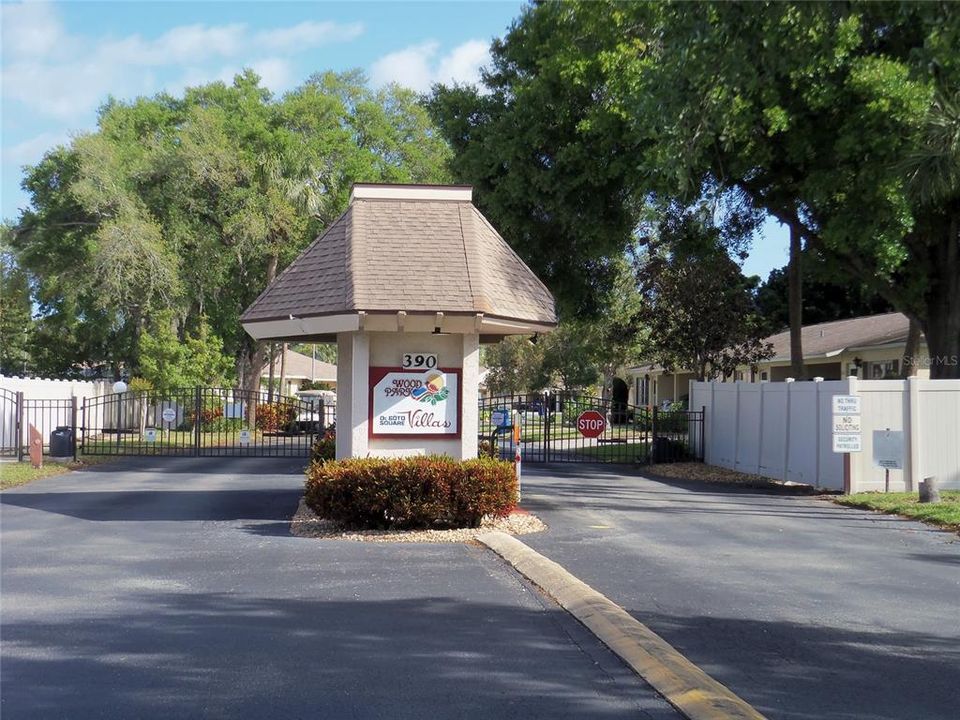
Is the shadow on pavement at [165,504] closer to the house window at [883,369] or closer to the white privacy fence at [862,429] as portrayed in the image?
the white privacy fence at [862,429]

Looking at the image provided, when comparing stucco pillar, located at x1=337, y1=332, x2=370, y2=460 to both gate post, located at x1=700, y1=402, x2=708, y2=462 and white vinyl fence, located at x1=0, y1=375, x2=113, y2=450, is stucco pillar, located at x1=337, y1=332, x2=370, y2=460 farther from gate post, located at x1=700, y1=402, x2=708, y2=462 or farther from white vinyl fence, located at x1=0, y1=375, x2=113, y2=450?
gate post, located at x1=700, y1=402, x2=708, y2=462

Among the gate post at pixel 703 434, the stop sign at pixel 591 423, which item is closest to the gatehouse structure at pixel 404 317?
the stop sign at pixel 591 423

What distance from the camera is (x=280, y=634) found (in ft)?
25.8

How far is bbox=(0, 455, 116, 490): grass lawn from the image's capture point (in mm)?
20453

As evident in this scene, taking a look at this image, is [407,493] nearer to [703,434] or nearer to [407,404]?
[407,404]

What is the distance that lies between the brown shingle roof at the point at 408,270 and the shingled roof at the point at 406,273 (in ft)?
0.05

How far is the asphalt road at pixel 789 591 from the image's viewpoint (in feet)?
21.9

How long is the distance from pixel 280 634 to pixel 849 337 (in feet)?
97.2

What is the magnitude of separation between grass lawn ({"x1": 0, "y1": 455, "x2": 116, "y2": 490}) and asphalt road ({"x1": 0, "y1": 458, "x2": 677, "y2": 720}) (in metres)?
7.64

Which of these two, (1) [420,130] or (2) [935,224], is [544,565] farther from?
(1) [420,130]

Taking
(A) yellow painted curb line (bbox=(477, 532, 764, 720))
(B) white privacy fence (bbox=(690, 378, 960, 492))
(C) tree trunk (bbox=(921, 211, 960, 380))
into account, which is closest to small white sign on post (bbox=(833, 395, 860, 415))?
(B) white privacy fence (bbox=(690, 378, 960, 492))

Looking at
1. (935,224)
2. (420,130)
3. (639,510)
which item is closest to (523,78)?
(935,224)

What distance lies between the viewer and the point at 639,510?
16.4 meters

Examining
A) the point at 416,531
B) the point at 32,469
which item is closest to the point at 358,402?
the point at 416,531
